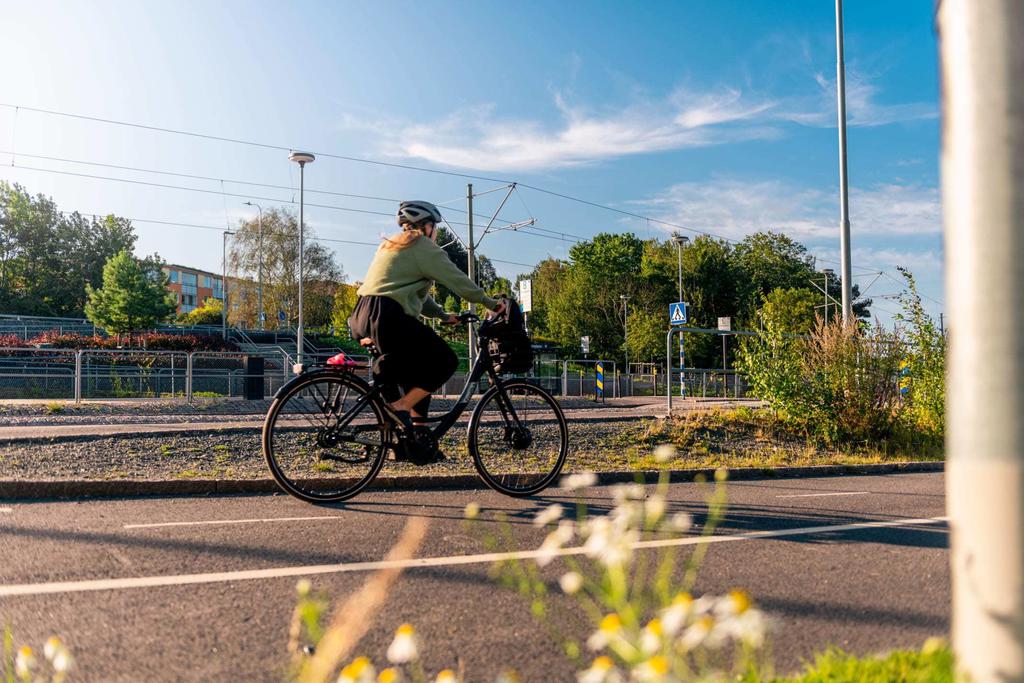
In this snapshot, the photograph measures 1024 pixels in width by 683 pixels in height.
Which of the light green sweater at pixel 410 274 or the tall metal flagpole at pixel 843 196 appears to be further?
the tall metal flagpole at pixel 843 196

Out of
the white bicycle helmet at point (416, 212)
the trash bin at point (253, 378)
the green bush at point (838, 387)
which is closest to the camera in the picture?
the white bicycle helmet at point (416, 212)

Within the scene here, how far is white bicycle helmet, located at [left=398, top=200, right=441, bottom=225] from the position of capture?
18.5ft

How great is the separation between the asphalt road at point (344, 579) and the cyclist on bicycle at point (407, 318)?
79 cm

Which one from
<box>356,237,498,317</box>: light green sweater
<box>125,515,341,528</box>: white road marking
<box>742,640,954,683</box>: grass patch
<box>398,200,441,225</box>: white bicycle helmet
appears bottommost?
<box>125,515,341,528</box>: white road marking

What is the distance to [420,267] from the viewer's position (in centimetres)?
545

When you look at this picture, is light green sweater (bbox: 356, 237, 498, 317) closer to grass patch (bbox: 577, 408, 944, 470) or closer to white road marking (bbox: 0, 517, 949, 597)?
white road marking (bbox: 0, 517, 949, 597)

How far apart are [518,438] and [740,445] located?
4454 mm

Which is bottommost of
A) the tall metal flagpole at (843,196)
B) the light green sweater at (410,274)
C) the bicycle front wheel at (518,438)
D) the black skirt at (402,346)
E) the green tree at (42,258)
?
the bicycle front wheel at (518,438)

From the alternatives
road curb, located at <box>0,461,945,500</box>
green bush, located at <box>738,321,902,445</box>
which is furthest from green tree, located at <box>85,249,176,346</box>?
road curb, located at <box>0,461,945,500</box>

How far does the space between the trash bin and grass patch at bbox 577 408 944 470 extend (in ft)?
40.4

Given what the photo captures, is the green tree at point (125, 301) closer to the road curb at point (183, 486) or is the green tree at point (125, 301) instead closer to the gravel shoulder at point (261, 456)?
the gravel shoulder at point (261, 456)

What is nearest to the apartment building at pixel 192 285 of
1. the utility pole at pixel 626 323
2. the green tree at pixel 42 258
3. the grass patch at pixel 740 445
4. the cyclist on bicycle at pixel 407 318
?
the green tree at pixel 42 258

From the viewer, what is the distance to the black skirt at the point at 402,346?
5336 mm

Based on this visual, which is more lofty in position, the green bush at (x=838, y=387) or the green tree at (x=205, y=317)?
the green tree at (x=205, y=317)
